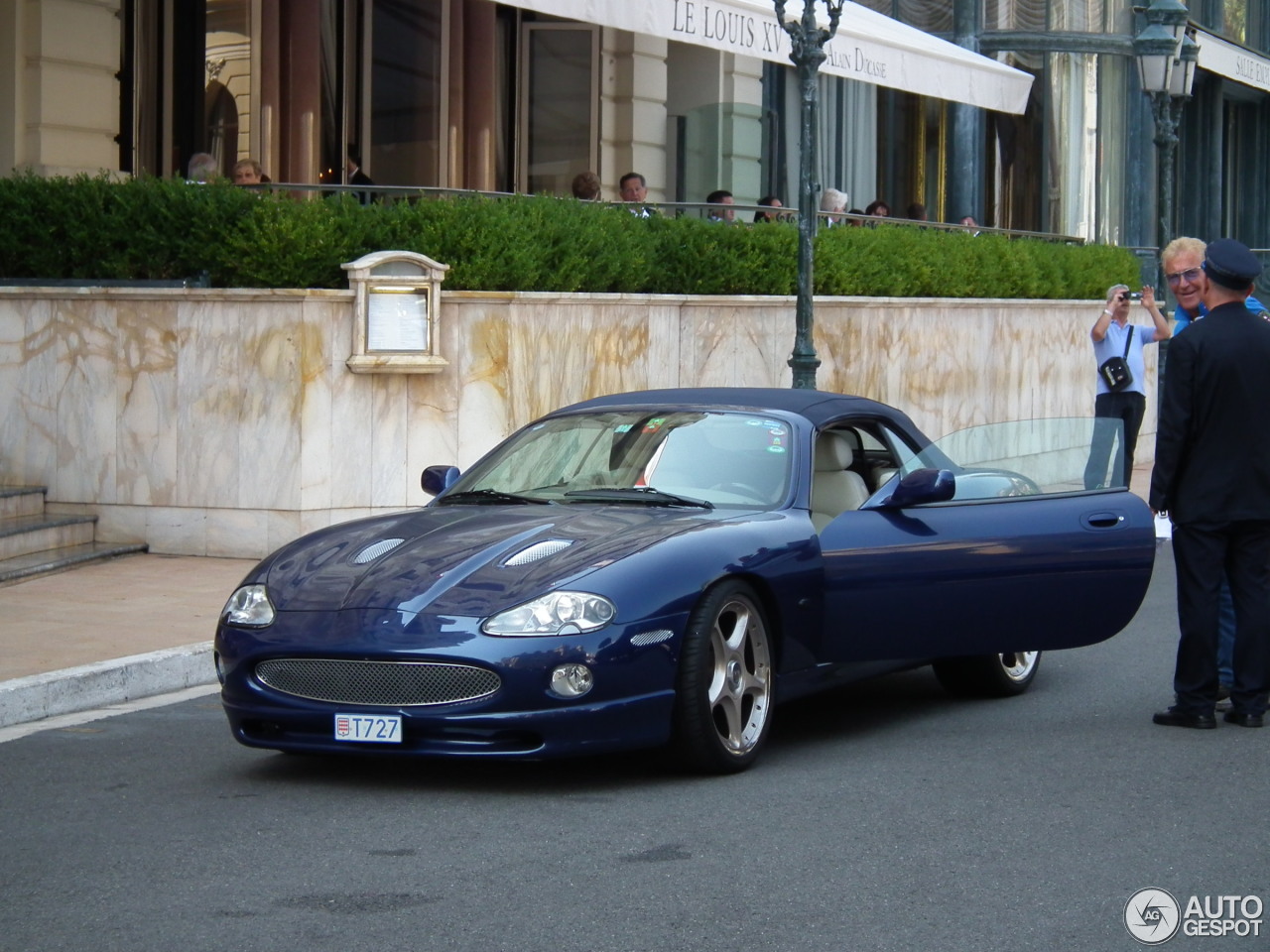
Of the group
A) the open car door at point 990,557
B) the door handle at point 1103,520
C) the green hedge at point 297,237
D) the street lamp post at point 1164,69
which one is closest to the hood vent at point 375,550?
the open car door at point 990,557

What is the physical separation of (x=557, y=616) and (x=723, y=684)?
2.33ft

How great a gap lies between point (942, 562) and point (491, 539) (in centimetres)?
181

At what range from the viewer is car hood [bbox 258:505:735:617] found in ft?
20.9

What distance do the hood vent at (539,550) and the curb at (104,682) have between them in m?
2.59

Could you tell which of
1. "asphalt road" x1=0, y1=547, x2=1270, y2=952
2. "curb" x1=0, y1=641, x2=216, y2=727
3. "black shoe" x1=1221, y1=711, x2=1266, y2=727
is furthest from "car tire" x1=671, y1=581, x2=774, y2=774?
"curb" x1=0, y1=641, x2=216, y2=727

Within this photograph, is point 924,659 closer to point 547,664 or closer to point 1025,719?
point 1025,719

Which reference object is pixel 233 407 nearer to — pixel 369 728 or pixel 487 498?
pixel 487 498

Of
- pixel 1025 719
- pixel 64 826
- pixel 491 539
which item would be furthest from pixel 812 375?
pixel 64 826

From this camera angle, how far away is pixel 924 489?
739 centimetres

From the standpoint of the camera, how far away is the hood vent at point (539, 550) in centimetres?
651

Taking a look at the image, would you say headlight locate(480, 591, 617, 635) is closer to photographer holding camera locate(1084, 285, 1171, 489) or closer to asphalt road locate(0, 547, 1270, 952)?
asphalt road locate(0, 547, 1270, 952)

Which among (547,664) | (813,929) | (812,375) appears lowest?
(813,929)

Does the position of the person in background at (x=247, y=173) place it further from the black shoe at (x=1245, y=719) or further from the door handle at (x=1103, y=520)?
the black shoe at (x=1245, y=719)

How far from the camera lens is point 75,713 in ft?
26.8
